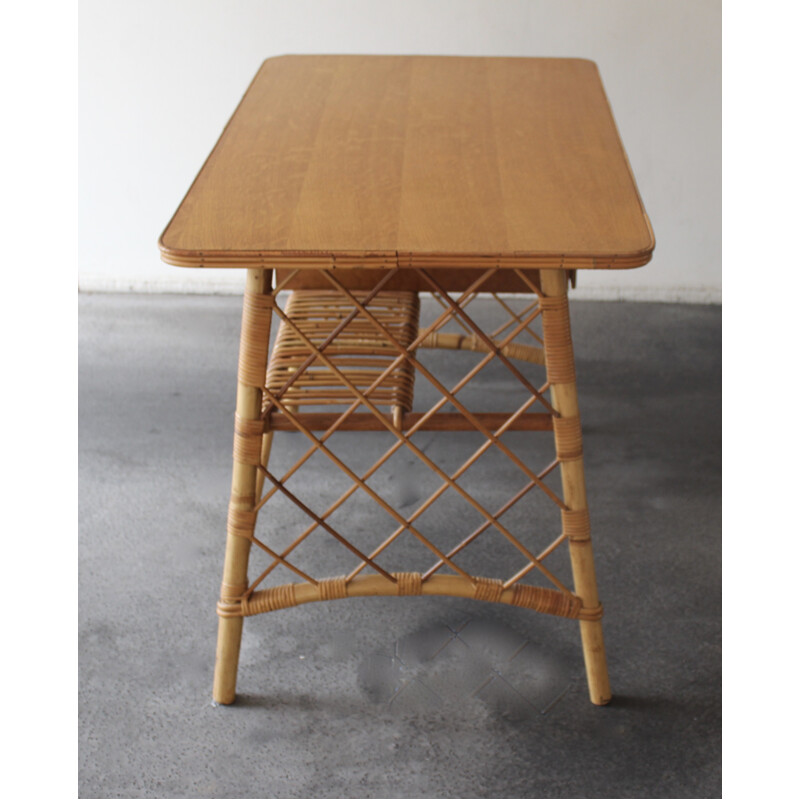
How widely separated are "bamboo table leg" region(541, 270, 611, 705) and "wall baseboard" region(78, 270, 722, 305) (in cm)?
171

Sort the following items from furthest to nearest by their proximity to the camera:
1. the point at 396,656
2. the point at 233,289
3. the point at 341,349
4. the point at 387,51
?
1. the point at 233,289
2. the point at 387,51
3. the point at 341,349
4. the point at 396,656

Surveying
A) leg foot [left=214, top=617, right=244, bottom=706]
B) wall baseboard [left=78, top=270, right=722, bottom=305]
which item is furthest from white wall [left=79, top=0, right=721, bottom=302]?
leg foot [left=214, top=617, right=244, bottom=706]

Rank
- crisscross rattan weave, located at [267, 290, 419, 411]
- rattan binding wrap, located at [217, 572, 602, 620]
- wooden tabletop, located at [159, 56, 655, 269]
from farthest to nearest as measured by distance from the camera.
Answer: crisscross rattan weave, located at [267, 290, 419, 411], rattan binding wrap, located at [217, 572, 602, 620], wooden tabletop, located at [159, 56, 655, 269]

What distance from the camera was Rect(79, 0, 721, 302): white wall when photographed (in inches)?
112

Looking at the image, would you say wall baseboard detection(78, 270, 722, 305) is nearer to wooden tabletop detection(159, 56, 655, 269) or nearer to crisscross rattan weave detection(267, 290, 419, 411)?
wooden tabletop detection(159, 56, 655, 269)

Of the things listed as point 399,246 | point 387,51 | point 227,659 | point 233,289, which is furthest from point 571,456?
point 233,289

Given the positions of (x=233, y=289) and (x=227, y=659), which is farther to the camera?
(x=233, y=289)

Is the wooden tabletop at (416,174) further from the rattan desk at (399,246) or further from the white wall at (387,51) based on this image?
the white wall at (387,51)

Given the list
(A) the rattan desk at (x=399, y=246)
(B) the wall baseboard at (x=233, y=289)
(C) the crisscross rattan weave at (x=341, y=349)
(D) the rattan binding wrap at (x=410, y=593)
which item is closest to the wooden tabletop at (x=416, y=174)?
(A) the rattan desk at (x=399, y=246)

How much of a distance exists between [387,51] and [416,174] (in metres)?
1.56

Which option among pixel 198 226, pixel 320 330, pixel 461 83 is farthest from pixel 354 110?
pixel 198 226

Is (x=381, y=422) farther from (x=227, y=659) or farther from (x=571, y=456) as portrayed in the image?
(x=227, y=659)

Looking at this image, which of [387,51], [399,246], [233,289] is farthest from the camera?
[233,289]

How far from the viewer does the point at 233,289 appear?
3268 mm
